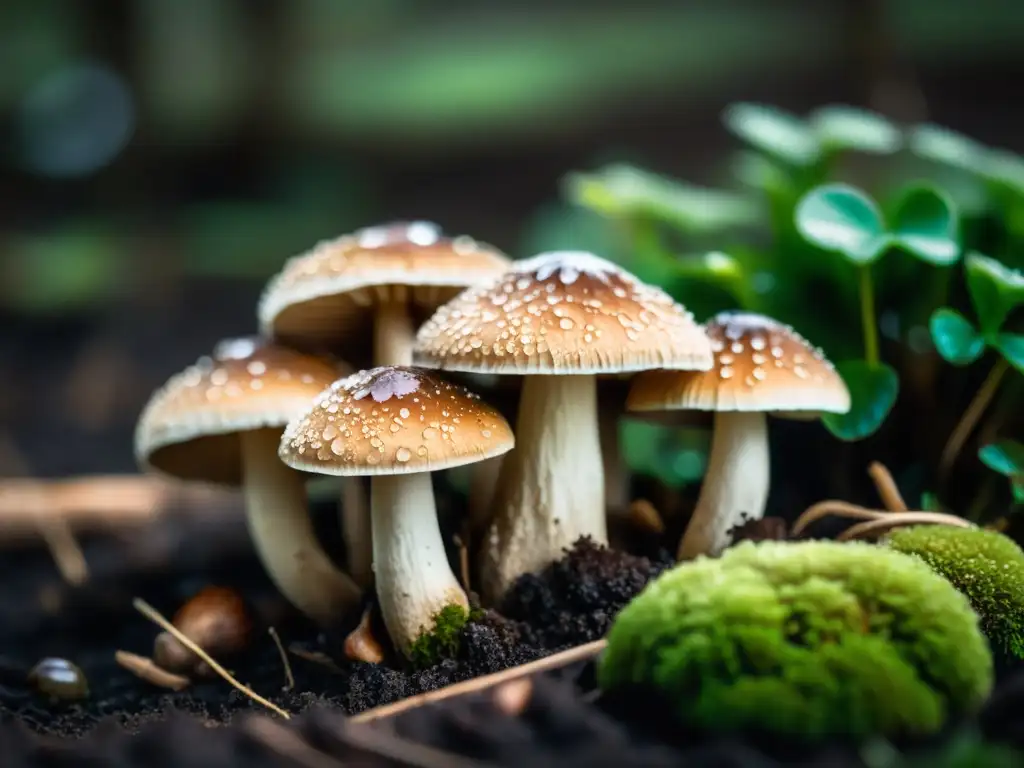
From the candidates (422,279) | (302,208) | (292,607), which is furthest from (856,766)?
(302,208)

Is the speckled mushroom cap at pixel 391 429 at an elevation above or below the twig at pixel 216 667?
above

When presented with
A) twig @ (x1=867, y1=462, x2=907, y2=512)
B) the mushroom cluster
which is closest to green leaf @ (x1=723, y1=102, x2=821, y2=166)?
the mushroom cluster

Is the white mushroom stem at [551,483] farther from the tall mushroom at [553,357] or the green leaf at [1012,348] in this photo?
the green leaf at [1012,348]

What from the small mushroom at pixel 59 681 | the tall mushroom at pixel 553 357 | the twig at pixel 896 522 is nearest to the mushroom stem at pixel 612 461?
the tall mushroom at pixel 553 357

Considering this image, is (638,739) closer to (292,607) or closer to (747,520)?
(747,520)

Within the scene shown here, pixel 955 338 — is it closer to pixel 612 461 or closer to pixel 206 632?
pixel 612 461

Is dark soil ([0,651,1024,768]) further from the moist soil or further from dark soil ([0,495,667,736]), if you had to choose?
dark soil ([0,495,667,736])

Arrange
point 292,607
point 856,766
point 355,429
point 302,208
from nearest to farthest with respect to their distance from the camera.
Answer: point 856,766 → point 355,429 → point 292,607 → point 302,208
